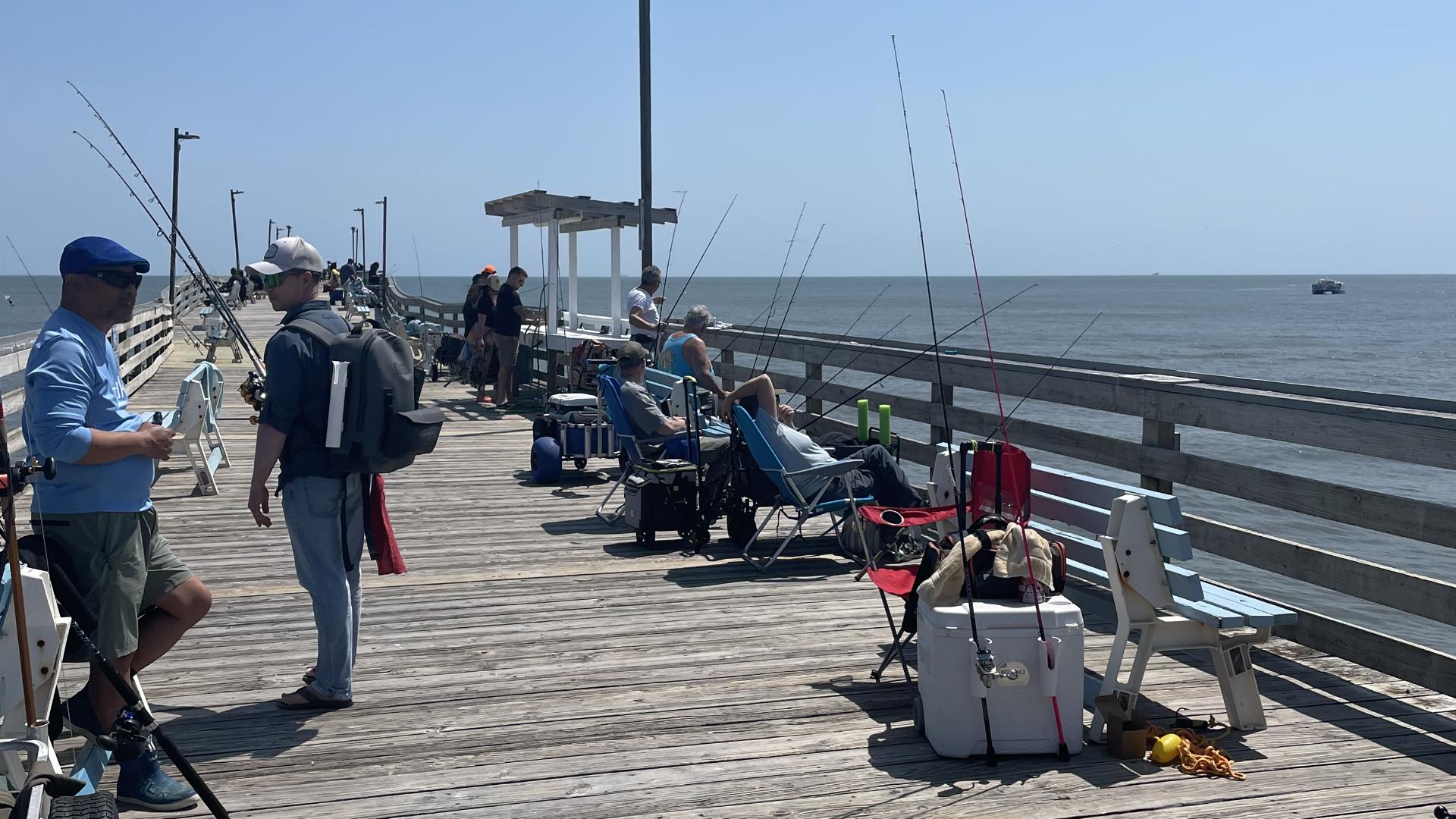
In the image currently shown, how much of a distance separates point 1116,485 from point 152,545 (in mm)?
3199

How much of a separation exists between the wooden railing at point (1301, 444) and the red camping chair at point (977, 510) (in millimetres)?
774

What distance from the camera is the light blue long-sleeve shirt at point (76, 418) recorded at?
3232 mm

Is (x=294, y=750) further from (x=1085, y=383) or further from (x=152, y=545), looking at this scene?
(x=1085, y=383)

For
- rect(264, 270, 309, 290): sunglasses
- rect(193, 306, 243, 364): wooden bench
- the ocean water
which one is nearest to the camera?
rect(264, 270, 309, 290): sunglasses

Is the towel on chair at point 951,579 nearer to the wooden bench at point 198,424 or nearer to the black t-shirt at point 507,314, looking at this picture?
the wooden bench at point 198,424

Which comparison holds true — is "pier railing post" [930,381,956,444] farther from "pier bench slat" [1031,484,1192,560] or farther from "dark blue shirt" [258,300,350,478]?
"dark blue shirt" [258,300,350,478]

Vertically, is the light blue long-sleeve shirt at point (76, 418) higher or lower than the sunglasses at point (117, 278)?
lower

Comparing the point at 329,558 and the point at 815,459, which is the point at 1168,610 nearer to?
the point at 815,459

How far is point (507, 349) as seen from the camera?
554 inches

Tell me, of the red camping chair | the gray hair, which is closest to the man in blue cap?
the red camping chair

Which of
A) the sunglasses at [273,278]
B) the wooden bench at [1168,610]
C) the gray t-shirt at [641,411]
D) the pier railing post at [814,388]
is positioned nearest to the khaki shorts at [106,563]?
the sunglasses at [273,278]

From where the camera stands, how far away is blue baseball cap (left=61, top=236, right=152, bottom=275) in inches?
131

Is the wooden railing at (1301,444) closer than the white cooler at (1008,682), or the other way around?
the white cooler at (1008,682)

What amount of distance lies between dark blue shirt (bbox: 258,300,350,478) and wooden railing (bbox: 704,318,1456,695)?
2.69 meters
